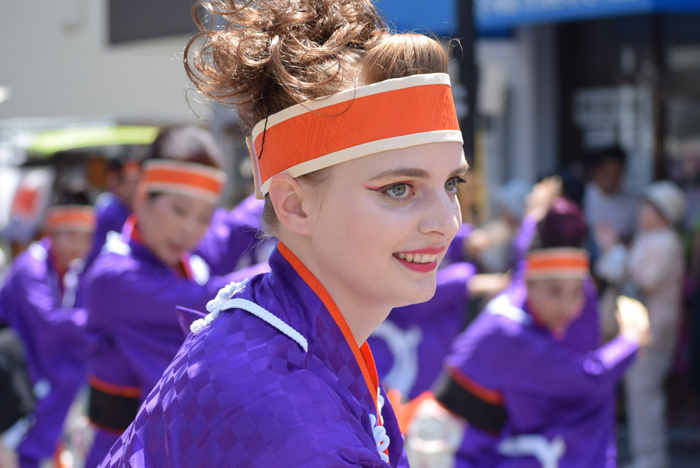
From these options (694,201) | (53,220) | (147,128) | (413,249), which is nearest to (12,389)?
(53,220)

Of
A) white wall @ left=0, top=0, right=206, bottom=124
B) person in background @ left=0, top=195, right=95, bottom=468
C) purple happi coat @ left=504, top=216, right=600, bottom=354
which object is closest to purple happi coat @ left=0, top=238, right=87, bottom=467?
person in background @ left=0, top=195, right=95, bottom=468

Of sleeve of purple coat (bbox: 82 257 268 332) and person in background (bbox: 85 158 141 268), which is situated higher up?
sleeve of purple coat (bbox: 82 257 268 332)

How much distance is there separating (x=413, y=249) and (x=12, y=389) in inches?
103

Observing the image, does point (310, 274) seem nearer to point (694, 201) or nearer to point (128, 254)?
point (128, 254)

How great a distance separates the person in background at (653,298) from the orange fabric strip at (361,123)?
12.8 feet

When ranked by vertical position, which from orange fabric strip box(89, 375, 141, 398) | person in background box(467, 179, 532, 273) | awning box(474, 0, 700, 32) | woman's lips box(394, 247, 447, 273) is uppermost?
woman's lips box(394, 247, 447, 273)

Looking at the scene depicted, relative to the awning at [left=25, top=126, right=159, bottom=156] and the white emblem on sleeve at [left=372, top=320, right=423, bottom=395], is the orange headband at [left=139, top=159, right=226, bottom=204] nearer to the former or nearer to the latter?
the white emblem on sleeve at [left=372, top=320, right=423, bottom=395]

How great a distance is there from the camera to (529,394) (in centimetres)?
322

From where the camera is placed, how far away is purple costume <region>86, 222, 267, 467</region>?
2756mm

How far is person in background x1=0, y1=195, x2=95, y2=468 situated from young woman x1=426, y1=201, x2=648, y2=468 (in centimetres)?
238

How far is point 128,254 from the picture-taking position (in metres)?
2.88

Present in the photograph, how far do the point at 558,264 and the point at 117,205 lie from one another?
2809mm

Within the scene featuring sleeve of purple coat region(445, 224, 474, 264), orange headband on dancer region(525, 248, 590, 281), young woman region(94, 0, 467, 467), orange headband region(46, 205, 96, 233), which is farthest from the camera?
orange headband region(46, 205, 96, 233)

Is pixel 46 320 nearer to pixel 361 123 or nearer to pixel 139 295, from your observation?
pixel 139 295
